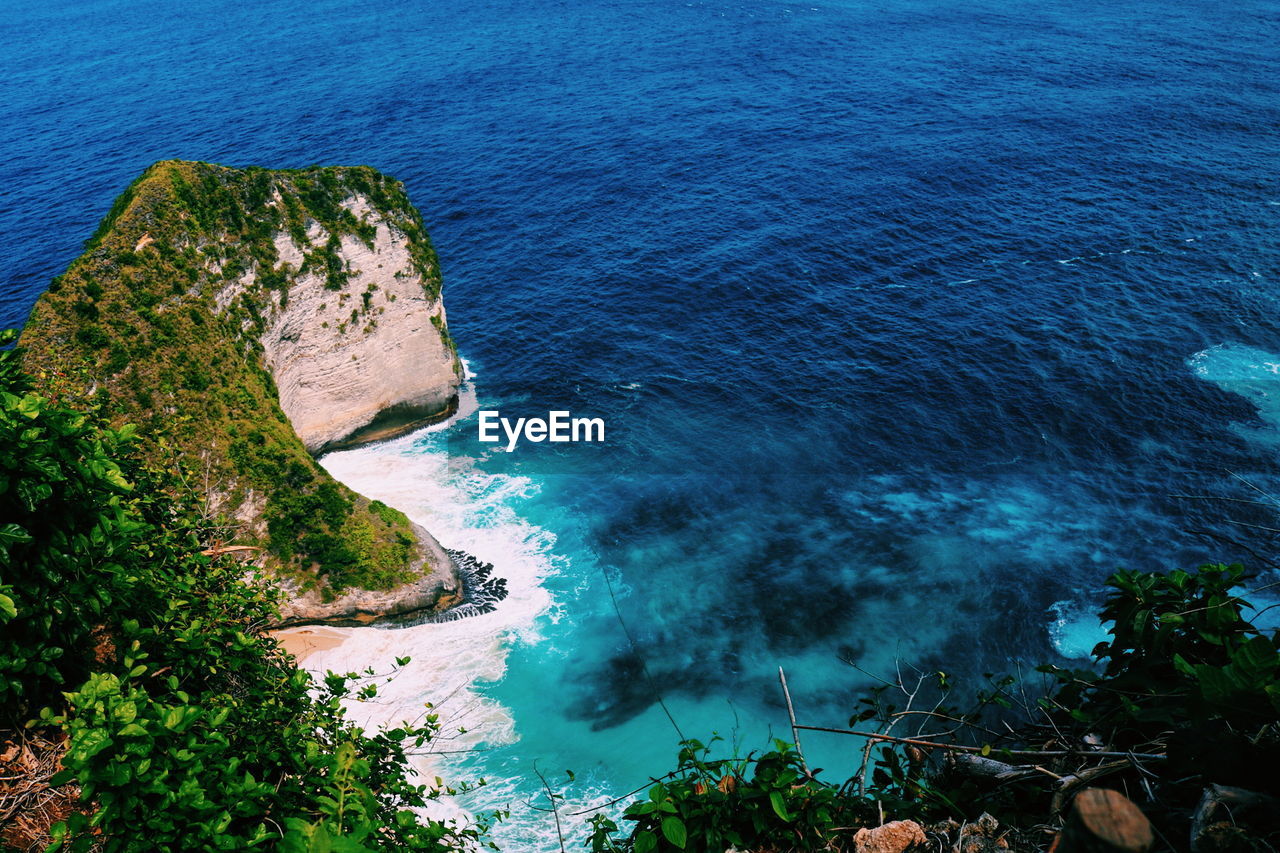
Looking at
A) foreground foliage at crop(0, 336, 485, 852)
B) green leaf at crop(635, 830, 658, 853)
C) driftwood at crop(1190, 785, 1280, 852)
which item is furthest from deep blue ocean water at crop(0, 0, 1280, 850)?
driftwood at crop(1190, 785, 1280, 852)

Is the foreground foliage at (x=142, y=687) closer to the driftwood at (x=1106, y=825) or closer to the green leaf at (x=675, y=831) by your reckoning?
the green leaf at (x=675, y=831)

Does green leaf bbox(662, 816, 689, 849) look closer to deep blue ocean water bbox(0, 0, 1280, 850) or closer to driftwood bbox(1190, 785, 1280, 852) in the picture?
driftwood bbox(1190, 785, 1280, 852)

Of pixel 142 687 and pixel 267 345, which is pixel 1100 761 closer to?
pixel 142 687

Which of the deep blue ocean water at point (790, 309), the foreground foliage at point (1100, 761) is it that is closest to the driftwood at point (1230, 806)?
the foreground foliage at point (1100, 761)

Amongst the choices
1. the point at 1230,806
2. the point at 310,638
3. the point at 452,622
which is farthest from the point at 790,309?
the point at 1230,806

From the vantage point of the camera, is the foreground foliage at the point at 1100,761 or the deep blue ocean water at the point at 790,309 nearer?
the foreground foliage at the point at 1100,761
